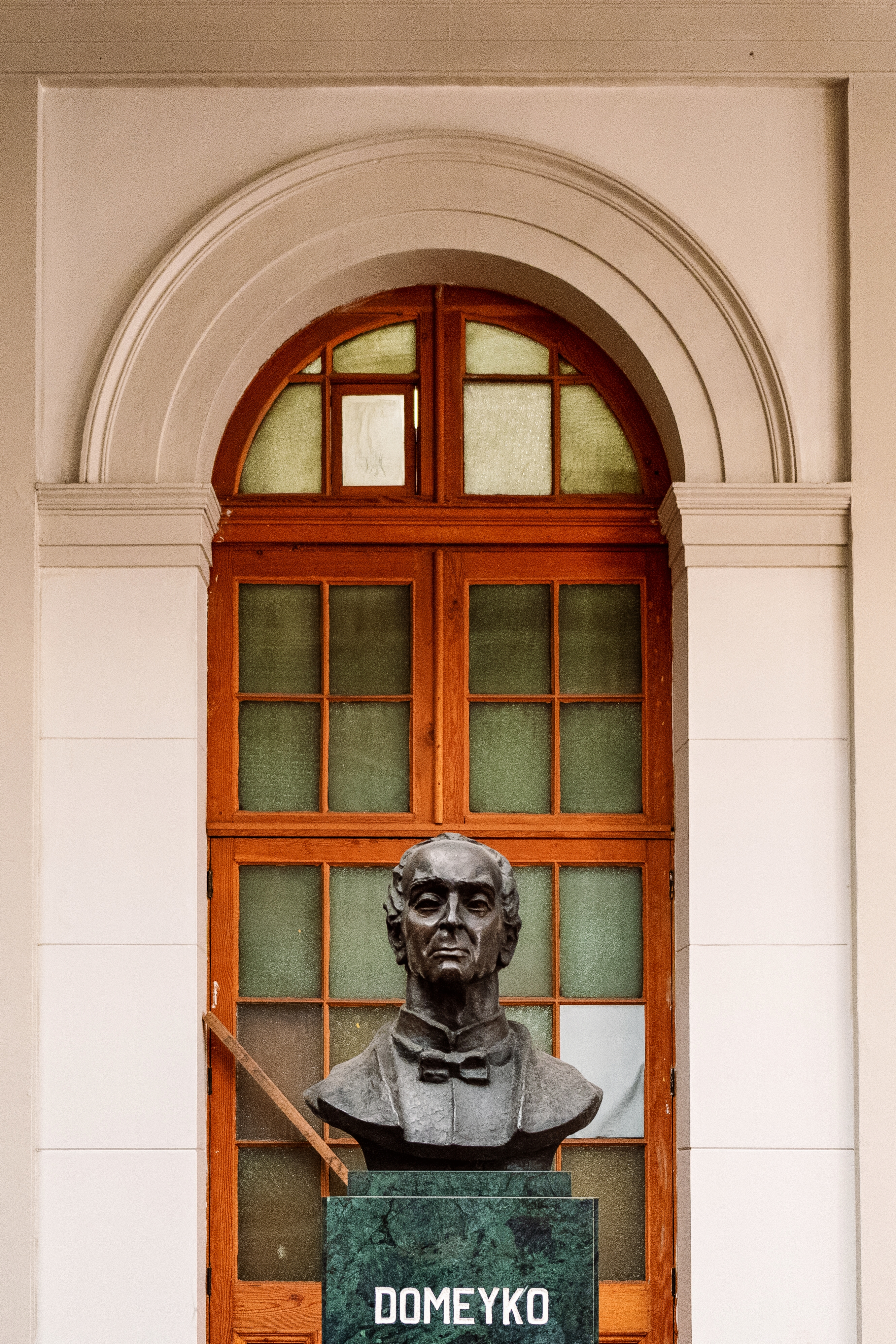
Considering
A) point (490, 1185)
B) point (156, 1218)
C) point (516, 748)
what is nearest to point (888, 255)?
point (516, 748)

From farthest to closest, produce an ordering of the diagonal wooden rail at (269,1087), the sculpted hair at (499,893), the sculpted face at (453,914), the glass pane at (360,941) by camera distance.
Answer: the glass pane at (360,941), the diagonal wooden rail at (269,1087), the sculpted hair at (499,893), the sculpted face at (453,914)

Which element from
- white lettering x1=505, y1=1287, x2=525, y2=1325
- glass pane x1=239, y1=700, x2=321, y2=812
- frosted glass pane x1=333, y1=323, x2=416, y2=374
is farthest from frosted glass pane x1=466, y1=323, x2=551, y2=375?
white lettering x1=505, y1=1287, x2=525, y2=1325

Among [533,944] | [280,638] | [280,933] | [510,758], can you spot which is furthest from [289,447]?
[533,944]

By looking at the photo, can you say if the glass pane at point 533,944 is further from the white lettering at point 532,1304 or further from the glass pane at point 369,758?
the white lettering at point 532,1304

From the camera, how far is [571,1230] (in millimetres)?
3631

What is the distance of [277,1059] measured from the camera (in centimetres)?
558

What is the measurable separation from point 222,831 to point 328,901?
44cm

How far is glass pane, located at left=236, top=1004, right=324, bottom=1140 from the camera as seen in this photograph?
18.1ft

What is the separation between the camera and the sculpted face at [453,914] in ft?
12.6

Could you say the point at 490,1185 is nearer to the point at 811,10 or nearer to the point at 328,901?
the point at 328,901

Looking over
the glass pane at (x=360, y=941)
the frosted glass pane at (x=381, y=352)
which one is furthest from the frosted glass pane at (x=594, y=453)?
the glass pane at (x=360, y=941)

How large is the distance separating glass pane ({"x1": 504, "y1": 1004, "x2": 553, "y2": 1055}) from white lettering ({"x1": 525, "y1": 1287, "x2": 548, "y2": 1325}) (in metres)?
1.99

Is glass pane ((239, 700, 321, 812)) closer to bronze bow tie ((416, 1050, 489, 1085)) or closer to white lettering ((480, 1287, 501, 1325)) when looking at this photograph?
bronze bow tie ((416, 1050, 489, 1085))

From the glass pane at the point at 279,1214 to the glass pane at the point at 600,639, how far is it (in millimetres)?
1878
